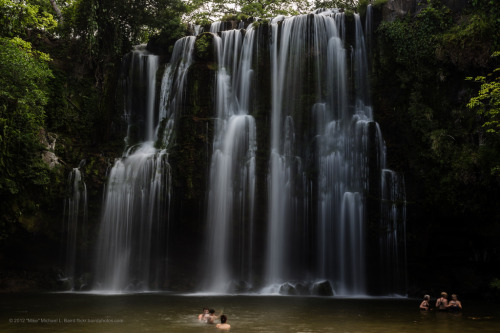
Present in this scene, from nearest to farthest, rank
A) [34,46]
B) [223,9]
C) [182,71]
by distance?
[182,71], [34,46], [223,9]

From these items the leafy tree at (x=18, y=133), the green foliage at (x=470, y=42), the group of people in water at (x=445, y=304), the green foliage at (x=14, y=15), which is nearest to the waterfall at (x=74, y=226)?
the leafy tree at (x=18, y=133)

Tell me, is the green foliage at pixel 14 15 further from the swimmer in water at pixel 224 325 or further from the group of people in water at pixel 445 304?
the group of people in water at pixel 445 304

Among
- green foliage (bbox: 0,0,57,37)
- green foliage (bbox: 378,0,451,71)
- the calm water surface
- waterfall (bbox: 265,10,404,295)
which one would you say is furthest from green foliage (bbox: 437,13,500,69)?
green foliage (bbox: 0,0,57,37)

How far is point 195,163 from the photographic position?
20984 mm

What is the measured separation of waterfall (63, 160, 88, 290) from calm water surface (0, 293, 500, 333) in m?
4.93

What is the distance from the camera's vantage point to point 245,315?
11977 mm

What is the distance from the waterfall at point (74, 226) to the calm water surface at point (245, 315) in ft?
16.2

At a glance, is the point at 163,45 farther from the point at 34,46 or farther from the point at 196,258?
the point at 196,258

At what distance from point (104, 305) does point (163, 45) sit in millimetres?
18329

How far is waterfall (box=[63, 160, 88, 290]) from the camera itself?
68.9 feet

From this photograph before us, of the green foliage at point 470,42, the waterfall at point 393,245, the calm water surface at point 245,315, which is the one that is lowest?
the calm water surface at point 245,315

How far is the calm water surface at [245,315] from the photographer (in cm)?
993

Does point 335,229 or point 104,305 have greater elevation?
point 335,229

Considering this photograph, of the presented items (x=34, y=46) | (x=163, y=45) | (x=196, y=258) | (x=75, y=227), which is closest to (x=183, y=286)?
(x=196, y=258)
